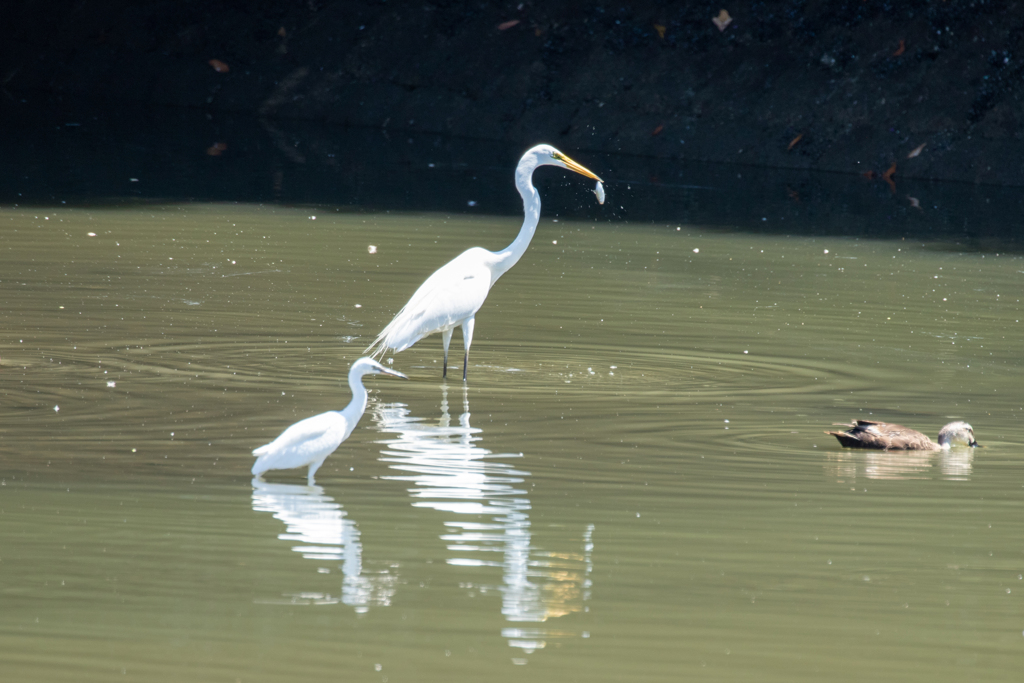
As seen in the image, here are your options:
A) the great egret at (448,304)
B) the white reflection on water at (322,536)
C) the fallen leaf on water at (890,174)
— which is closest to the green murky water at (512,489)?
the white reflection on water at (322,536)

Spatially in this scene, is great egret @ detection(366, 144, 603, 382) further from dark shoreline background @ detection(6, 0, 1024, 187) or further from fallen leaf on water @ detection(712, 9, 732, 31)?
fallen leaf on water @ detection(712, 9, 732, 31)

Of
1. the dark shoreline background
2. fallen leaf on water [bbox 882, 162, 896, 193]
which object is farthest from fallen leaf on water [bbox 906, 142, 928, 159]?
fallen leaf on water [bbox 882, 162, 896, 193]

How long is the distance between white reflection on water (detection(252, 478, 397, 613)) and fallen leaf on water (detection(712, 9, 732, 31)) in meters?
20.3

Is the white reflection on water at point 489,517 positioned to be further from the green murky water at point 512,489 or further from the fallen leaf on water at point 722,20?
the fallen leaf on water at point 722,20

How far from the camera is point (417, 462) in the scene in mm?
6355

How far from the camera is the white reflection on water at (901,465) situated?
6.25 meters

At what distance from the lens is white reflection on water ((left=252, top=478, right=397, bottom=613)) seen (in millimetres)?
4434

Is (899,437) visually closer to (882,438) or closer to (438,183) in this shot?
(882,438)

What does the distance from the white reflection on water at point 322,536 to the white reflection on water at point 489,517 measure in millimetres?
314

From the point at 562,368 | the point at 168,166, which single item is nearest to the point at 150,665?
the point at 562,368

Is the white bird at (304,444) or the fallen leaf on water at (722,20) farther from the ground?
the fallen leaf on water at (722,20)

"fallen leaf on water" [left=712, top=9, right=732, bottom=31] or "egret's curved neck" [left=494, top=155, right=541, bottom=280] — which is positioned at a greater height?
"fallen leaf on water" [left=712, top=9, right=732, bottom=31]

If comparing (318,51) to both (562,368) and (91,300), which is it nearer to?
(91,300)

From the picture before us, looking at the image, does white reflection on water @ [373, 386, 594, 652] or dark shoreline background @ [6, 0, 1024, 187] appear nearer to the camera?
white reflection on water @ [373, 386, 594, 652]
